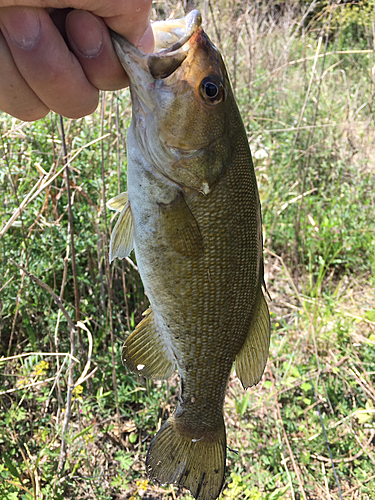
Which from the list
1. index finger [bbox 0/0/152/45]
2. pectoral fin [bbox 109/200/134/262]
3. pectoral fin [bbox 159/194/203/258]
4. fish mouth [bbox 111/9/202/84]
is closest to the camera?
index finger [bbox 0/0/152/45]

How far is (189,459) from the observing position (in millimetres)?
1513

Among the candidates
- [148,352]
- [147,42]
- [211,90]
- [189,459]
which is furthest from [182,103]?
[189,459]

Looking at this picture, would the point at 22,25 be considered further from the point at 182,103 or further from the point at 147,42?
the point at 182,103

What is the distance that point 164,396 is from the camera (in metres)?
2.81

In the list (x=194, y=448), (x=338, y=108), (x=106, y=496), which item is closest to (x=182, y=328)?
(x=194, y=448)

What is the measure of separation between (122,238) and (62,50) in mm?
609

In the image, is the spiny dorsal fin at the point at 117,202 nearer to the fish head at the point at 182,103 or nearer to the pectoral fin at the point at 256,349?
the fish head at the point at 182,103

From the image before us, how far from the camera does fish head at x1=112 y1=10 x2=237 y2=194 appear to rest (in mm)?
1189

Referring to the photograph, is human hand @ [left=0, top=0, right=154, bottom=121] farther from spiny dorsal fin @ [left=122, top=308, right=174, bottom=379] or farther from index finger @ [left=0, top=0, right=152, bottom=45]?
spiny dorsal fin @ [left=122, top=308, right=174, bottom=379]

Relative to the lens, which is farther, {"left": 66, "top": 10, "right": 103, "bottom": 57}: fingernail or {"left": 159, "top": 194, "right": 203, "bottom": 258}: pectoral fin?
{"left": 159, "top": 194, "right": 203, "bottom": 258}: pectoral fin

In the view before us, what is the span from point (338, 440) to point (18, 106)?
2.74 metres

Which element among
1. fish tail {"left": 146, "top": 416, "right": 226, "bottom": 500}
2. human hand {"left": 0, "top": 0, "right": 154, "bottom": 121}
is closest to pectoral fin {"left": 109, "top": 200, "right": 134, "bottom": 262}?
human hand {"left": 0, "top": 0, "right": 154, "bottom": 121}

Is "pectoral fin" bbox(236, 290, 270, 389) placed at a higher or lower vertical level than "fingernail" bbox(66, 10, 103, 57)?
lower

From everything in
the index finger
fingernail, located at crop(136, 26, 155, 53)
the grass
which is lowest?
the grass
